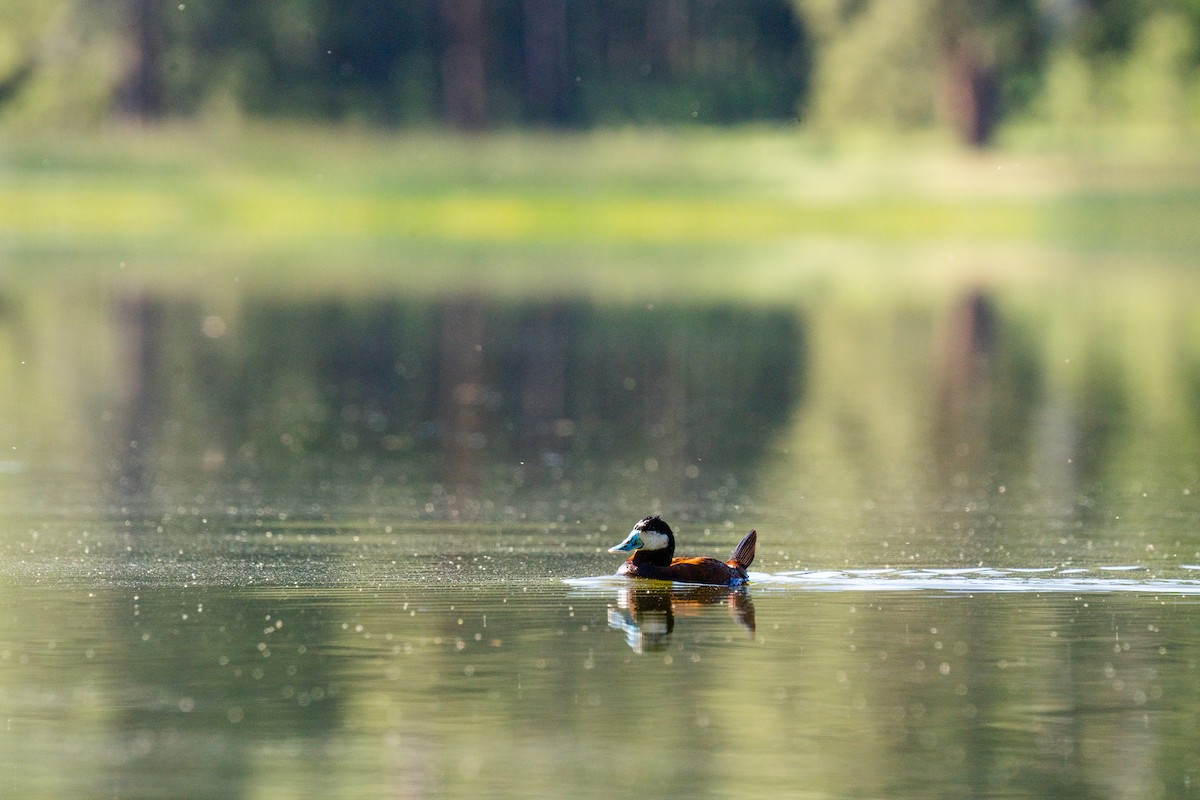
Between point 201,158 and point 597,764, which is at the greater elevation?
point 201,158

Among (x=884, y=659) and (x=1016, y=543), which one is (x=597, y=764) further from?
(x=1016, y=543)

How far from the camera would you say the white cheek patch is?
41.5ft

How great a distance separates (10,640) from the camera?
1127cm

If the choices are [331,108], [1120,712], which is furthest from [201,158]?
[1120,712]

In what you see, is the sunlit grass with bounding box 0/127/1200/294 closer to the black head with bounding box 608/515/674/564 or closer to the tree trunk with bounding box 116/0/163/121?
the tree trunk with bounding box 116/0/163/121

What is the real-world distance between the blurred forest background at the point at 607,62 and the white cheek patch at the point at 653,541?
51.6 meters

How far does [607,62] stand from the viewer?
7794 centimetres

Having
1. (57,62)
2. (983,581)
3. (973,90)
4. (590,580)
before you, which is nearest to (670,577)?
(590,580)

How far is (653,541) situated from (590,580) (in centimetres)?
59

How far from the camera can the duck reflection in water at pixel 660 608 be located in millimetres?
11500

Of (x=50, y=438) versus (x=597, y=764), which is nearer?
(x=597, y=764)

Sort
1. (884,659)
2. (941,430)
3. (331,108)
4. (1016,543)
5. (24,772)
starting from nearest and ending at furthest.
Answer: (24,772) → (884,659) → (1016,543) → (941,430) → (331,108)

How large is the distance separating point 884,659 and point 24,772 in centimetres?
368

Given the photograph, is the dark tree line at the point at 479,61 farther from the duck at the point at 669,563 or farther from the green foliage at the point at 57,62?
the duck at the point at 669,563
